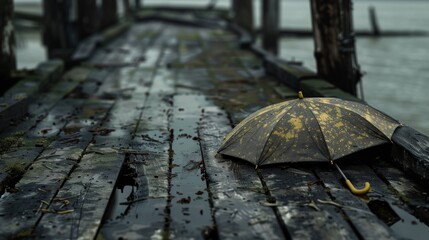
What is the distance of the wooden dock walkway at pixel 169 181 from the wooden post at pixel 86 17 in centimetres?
745

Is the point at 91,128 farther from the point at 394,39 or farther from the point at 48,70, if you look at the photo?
the point at 394,39

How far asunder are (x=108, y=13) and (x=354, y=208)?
54.4ft

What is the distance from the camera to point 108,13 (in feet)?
64.3

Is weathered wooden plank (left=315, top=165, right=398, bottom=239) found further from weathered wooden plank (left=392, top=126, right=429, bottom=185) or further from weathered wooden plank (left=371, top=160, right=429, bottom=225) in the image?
weathered wooden plank (left=392, top=126, right=429, bottom=185)

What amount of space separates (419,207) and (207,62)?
797cm

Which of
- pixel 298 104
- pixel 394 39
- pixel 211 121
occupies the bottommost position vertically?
pixel 394 39

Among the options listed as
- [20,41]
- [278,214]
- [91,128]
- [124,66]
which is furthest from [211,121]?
[20,41]

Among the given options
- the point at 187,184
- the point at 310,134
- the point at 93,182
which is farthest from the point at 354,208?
the point at 93,182

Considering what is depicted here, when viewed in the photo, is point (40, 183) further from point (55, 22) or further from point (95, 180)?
point (55, 22)

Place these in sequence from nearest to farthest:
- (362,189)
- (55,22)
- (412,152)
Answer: (362,189)
(412,152)
(55,22)

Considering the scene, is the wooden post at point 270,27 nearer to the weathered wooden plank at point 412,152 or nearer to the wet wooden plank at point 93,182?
the wet wooden plank at point 93,182


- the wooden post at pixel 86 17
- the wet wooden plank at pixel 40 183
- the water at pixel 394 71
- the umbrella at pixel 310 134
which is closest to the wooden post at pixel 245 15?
the water at pixel 394 71

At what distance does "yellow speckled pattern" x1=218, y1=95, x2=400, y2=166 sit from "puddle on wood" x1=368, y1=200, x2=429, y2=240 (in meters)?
0.65

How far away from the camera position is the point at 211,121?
258 inches
